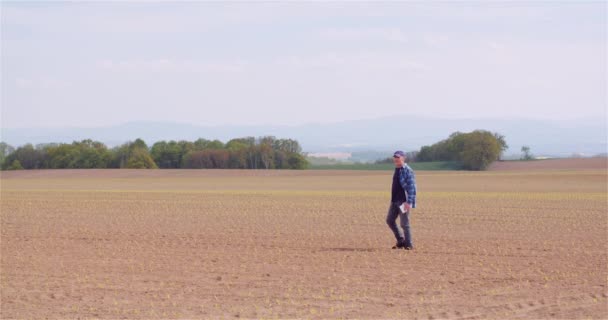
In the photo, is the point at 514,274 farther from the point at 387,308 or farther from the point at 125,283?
the point at 125,283

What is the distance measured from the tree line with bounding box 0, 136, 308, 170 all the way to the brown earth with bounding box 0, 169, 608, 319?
56.7 meters

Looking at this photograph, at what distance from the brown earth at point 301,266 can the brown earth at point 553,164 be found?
53633mm

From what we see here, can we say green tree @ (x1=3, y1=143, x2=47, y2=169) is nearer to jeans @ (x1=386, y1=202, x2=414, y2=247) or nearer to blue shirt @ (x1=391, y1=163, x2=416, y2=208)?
jeans @ (x1=386, y1=202, x2=414, y2=247)

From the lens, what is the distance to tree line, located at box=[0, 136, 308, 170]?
78.8 metres

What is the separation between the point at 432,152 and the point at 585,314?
75.4 metres

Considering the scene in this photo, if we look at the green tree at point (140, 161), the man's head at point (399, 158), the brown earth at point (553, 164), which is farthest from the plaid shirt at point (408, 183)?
the green tree at point (140, 161)

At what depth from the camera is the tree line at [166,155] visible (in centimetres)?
7881

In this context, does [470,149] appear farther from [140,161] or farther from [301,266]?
[301,266]

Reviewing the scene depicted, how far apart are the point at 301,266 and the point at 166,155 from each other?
238 ft

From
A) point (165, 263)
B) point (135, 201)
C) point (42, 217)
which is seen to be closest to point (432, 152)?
point (135, 201)

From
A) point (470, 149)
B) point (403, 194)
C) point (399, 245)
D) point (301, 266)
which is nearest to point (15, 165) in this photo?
point (470, 149)

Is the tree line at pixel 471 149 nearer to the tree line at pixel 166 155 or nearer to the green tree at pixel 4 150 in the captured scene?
the tree line at pixel 166 155

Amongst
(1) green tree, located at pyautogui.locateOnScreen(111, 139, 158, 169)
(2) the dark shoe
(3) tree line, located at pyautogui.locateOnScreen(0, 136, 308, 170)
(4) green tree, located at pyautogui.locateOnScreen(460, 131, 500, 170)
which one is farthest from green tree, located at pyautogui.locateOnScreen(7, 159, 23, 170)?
(2) the dark shoe

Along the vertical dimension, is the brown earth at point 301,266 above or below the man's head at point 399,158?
below
